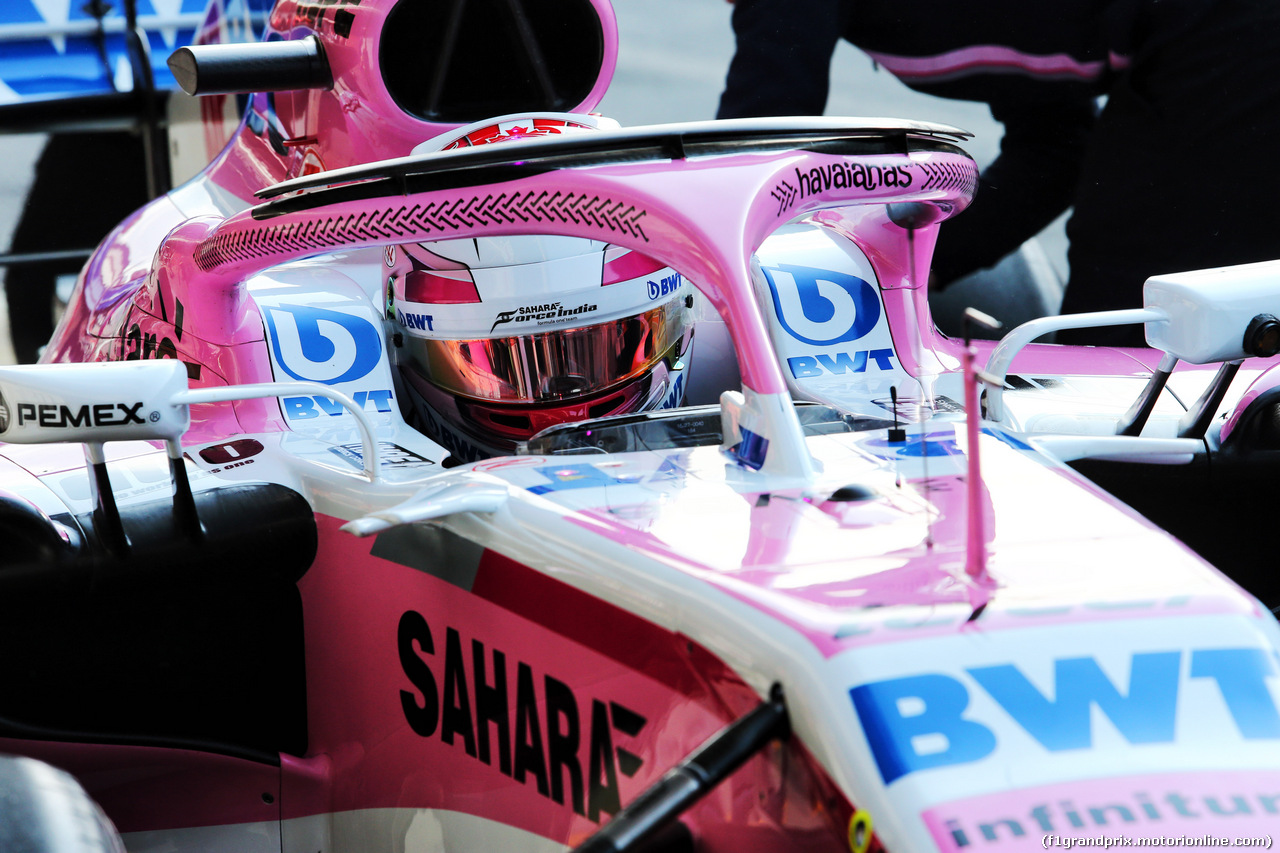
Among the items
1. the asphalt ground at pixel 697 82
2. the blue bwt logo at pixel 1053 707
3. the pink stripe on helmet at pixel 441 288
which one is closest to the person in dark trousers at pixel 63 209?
the asphalt ground at pixel 697 82

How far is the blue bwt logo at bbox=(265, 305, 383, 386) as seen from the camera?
6.15 ft

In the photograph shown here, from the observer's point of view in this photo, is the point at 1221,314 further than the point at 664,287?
No

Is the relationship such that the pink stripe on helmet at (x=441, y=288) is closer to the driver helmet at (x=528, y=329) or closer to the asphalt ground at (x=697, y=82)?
the driver helmet at (x=528, y=329)

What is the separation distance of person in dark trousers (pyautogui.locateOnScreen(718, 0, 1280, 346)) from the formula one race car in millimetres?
1671

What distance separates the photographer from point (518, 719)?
4.08 feet

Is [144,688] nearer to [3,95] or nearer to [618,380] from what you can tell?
[618,380]

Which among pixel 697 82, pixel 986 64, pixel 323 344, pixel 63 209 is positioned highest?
pixel 986 64

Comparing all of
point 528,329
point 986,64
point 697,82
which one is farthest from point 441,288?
point 697,82

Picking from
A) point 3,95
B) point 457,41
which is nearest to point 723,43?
point 3,95

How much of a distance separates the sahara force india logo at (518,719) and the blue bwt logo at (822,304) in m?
0.91

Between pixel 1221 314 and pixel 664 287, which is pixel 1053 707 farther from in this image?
pixel 664 287

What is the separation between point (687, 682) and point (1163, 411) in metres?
1.13

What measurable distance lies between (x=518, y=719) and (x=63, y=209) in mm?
3670

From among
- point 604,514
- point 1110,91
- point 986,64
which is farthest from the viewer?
point 986,64
